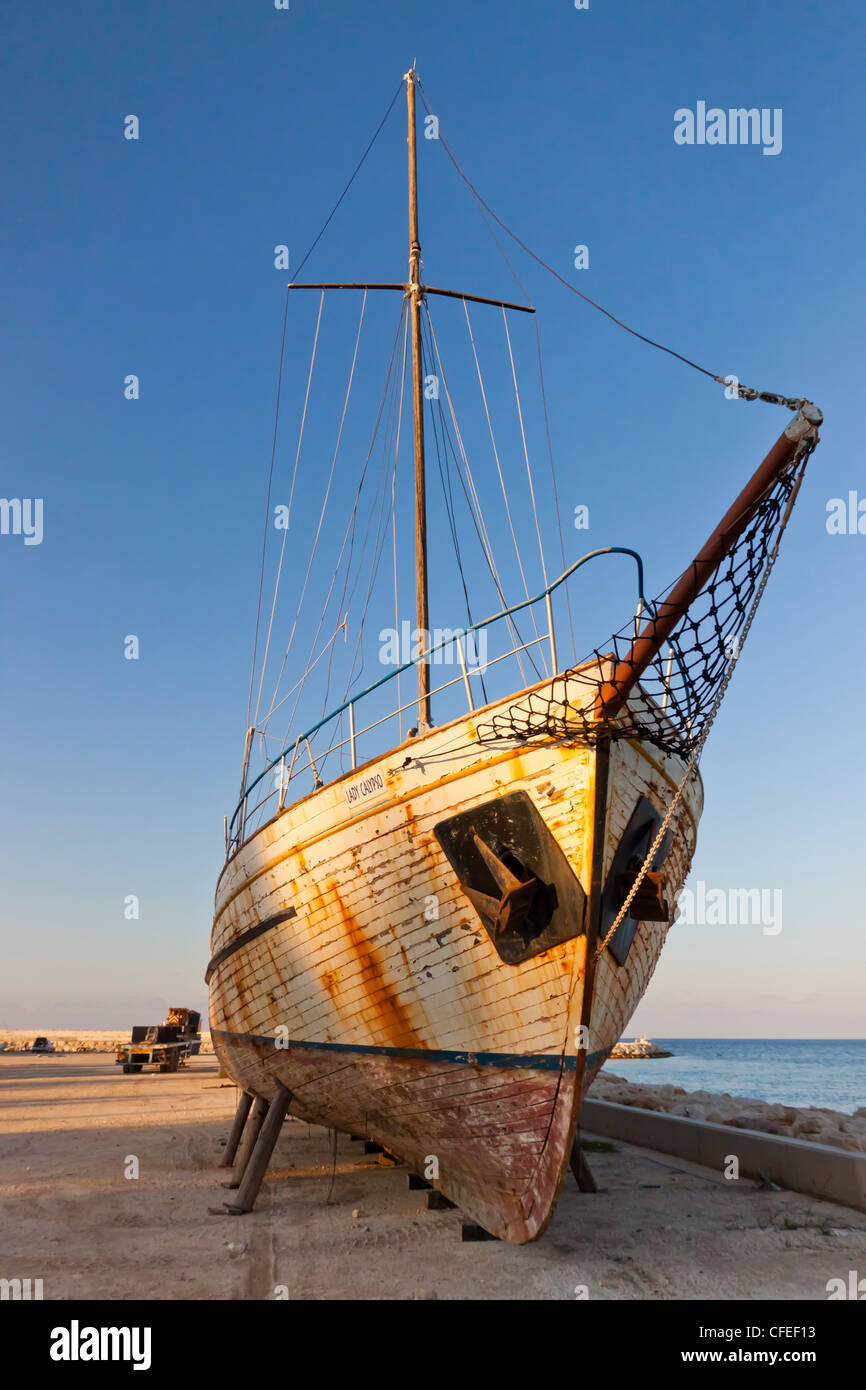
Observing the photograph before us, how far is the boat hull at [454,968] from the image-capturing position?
19.7 ft

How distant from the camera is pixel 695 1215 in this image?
7.66 meters

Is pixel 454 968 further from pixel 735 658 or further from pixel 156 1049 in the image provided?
pixel 156 1049

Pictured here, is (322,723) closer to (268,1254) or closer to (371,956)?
(371,956)

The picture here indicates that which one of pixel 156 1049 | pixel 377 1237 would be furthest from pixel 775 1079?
pixel 377 1237

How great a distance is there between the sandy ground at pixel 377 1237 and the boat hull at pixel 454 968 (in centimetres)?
58

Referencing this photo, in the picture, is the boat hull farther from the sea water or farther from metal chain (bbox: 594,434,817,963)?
the sea water

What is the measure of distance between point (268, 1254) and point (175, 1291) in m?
1.10

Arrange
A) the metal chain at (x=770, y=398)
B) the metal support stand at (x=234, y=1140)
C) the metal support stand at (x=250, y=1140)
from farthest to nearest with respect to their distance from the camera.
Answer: the metal support stand at (x=234, y=1140), the metal support stand at (x=250, y=1140), the metal chain at (x=770, y=398)

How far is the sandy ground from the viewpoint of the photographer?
5.85m

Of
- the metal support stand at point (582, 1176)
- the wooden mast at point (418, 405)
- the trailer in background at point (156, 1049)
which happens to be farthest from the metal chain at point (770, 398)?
the trailer in background at point (156, 1049)

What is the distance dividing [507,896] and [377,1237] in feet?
11.7

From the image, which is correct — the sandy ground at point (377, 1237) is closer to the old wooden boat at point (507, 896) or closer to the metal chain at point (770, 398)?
the old wooden boat at point (507, 896)
